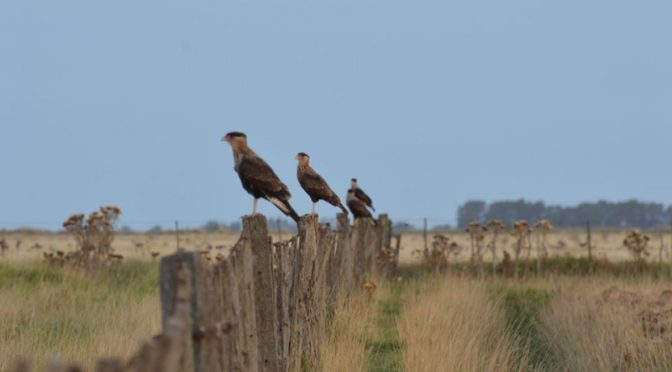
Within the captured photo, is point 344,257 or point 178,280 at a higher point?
point 178,280

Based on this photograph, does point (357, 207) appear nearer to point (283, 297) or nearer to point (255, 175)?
point (255, 175)

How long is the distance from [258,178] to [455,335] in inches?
88.4

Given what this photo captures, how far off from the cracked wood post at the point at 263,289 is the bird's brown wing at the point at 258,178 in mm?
2373

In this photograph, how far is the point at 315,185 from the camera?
527 inches

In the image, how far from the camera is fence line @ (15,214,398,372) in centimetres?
361

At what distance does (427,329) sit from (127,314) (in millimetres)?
3059

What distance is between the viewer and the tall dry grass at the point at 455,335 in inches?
334

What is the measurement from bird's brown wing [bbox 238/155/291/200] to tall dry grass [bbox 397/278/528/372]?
68.7 inches

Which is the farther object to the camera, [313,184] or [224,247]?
[224,247]

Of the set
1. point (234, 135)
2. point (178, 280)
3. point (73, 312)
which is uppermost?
point (234, 135)

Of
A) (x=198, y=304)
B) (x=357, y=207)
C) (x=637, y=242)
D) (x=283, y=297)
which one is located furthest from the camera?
(x=637, y=242)

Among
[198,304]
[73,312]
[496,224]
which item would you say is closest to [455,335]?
[73,312]

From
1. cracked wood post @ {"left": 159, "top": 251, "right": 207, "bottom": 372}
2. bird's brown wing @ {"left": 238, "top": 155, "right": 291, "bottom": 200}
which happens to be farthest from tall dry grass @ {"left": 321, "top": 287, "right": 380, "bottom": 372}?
cracked wood post @ {"left": 159, "top": 251, "right": 207, "bottom": 372}

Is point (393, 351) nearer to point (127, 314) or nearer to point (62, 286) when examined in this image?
point (127, 314)
